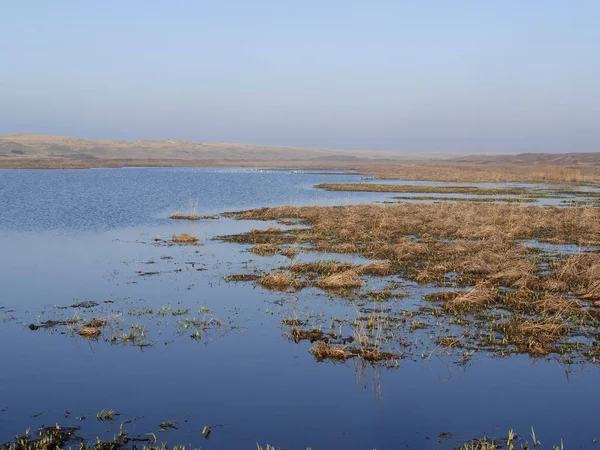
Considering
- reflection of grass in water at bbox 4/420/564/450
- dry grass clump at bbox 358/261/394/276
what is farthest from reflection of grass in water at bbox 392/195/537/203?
reflection of grass in water at bbox 4/420/564/450

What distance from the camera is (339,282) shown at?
18875mm

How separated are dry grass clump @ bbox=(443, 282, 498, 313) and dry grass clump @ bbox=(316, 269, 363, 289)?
325cm

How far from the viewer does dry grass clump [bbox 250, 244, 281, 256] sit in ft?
82.8

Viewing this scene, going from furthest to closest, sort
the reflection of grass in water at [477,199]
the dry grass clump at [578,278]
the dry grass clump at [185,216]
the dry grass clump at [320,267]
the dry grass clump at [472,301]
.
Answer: the reflection of grass in water at [477,199]
the dry grass clump at [185,216]
the dry grass clump at [320,267]
the dry grass clump at [578,278]
the dry grass clump at [472,301]

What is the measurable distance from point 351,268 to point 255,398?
1088cm

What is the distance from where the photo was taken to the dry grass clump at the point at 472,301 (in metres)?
16.3

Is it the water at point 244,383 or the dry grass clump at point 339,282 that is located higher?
the dry grass clump at point 339,282

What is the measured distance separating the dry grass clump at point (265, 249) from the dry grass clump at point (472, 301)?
9857mm

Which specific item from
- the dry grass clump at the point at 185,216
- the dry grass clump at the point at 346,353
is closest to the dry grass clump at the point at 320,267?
the dry grass clump at the point at 346,353

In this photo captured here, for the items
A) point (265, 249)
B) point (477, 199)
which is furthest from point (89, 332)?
point (477, 199)

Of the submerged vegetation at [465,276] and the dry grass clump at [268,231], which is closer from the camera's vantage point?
the submerged vegetation at [465,276]

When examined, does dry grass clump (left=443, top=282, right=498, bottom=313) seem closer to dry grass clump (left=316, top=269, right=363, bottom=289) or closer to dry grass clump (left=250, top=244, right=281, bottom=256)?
dry grass clump (left=316, top=269, right=363, bottom=289)

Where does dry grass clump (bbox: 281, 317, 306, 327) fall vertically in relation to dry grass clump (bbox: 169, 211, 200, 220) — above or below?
below

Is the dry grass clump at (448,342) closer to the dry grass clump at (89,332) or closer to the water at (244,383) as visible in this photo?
the water at (244,383)
